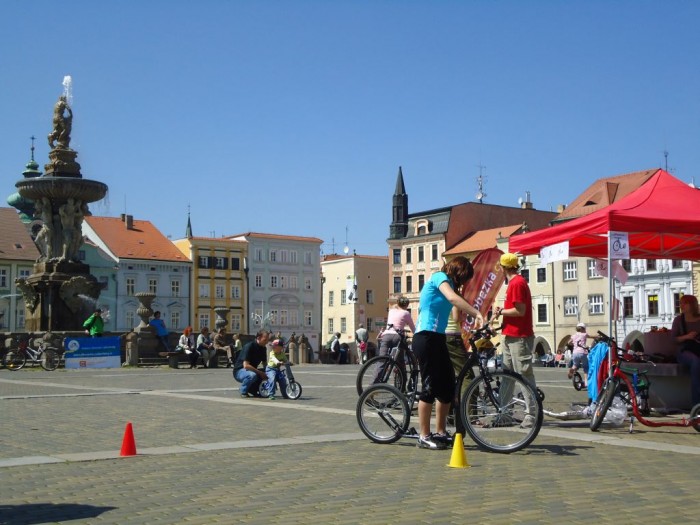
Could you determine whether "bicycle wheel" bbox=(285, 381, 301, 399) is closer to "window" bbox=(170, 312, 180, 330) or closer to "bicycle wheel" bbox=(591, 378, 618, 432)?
"bicycle wheel" bbox=(591, 378, 618, 432)

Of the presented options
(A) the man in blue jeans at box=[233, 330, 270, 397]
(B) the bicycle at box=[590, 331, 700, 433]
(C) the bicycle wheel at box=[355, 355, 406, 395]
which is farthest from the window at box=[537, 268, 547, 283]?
(B) the bicycle at box=[590, 331, 700, 433]

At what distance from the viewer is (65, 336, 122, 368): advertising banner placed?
30.3m

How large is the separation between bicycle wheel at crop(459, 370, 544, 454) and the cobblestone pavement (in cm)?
18

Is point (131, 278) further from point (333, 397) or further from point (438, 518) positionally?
point (438, 518)

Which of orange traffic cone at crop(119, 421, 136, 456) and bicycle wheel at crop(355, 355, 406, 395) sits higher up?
bicycle wheel at crop(355, 355, 406, 395)

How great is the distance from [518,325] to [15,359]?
23.3m

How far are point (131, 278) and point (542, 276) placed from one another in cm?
4126

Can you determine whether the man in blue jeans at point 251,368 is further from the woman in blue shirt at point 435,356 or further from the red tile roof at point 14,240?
the red tile roof at point 14,240

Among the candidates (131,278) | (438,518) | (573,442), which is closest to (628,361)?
(573,442)

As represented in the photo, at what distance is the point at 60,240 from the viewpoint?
36.5 m

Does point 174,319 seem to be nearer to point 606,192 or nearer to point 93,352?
point 606,192

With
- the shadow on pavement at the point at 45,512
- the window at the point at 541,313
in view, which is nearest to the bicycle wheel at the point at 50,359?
the shadow on pavement at the point at 45,512

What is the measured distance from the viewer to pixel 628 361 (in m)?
12.5

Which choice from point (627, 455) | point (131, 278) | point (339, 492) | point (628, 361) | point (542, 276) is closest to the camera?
point (339, 492)
